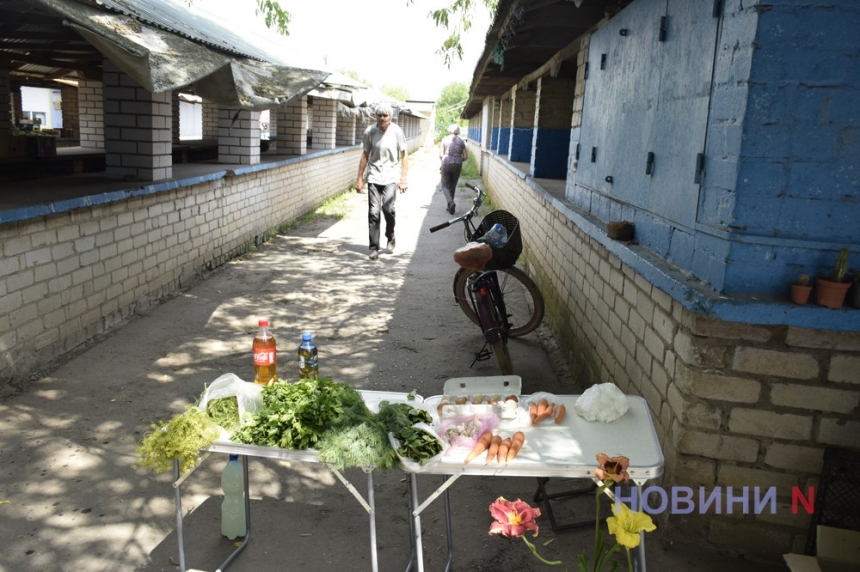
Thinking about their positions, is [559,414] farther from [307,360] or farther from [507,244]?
[507,244]

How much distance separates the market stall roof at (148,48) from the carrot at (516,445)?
3379 millimetres

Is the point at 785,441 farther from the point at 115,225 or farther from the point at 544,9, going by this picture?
the point at 115,225

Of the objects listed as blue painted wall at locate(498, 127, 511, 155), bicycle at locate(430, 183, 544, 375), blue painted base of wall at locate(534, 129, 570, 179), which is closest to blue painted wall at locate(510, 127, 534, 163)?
blue painted wall at locate(498, 127, 511, 155)

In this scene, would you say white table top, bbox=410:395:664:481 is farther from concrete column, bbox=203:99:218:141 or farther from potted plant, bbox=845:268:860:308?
concrete column, bbox=203:99:218:141

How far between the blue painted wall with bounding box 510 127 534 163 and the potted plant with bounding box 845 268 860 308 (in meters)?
10.6

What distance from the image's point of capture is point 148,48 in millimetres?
4898

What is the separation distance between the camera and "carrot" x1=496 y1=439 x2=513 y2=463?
8.41ft

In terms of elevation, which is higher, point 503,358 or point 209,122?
point 209,122

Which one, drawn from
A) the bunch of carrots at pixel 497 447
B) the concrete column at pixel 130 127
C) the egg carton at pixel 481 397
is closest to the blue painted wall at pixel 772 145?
the egg carton at pixel 481 397

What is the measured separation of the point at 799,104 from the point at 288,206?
10478 millimetres

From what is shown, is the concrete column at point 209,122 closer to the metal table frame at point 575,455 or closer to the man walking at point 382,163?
the man walking at point 382,163

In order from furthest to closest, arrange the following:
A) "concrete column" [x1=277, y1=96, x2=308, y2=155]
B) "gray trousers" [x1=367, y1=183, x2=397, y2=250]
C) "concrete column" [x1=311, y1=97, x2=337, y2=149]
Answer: "concrete column" [x1=311, y1=97, x2=337, y2=149]
"concrete column" [x1=277, y1=96, x2=308, y2=155]
"gray trousers" [x1=367, y1=183, x2=397, y2=250]

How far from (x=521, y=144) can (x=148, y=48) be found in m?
9.29

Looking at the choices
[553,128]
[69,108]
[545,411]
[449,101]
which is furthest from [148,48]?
[449,101]
